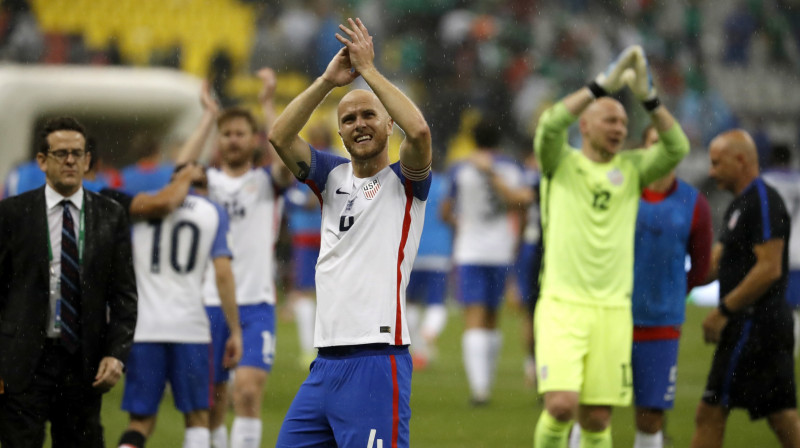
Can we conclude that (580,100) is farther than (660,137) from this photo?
No

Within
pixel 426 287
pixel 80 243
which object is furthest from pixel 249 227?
pixel 426 287

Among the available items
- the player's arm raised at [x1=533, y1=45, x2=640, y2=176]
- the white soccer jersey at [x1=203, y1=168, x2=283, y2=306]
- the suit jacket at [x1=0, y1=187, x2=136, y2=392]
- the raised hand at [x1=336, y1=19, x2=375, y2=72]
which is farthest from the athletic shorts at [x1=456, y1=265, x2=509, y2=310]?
the raised hand at [x1=336, y1=19, x2=375, y2=72]

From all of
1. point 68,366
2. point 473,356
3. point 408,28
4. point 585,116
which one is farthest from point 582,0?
point 68,366

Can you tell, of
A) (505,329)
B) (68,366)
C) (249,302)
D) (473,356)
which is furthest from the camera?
(505,329)

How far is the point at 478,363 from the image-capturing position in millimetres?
11258

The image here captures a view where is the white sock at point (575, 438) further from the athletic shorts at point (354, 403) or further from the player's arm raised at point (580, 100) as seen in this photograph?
the athletic shorts at point (354, 403)

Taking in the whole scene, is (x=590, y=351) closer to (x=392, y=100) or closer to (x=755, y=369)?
(x=755, y=369)

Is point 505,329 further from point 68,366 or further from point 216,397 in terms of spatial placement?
point 68,366

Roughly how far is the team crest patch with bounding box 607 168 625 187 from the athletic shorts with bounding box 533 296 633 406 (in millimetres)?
757

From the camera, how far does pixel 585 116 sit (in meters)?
7.24

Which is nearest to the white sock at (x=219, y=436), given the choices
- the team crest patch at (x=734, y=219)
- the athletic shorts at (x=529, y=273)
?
the athletic shorts at (x=529, y=273)

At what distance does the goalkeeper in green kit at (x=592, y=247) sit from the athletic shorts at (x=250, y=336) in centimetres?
184

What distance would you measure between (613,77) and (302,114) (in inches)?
95.0

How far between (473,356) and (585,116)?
4.51 meters
